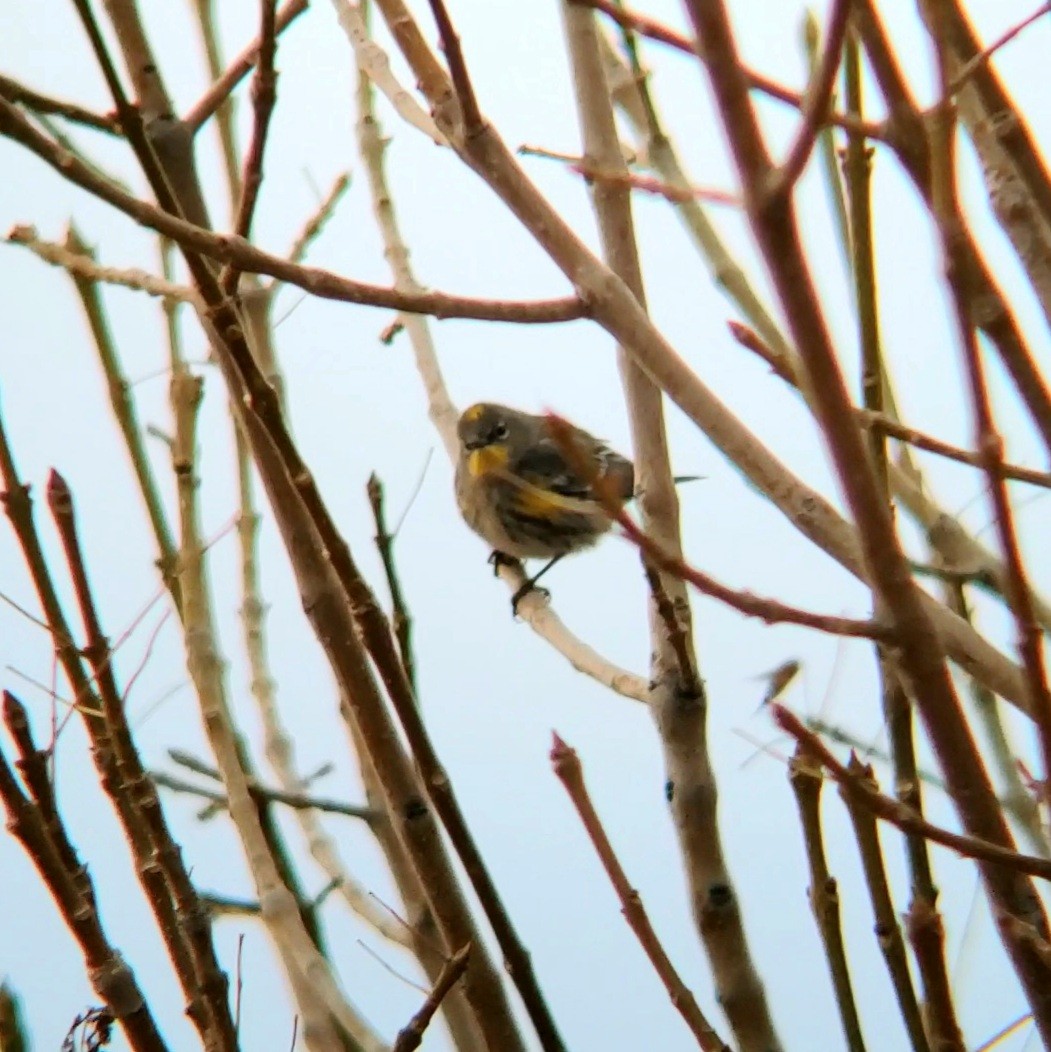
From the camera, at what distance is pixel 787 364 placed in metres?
0.69

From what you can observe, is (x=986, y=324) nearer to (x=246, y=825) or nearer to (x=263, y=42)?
(x=263, y=42)

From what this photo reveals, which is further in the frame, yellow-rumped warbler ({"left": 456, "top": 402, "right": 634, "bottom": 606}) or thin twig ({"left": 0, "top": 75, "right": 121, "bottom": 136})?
yellow-rumped warbler ({"left": 456, "top": 402, "right": 634, "bottom": 606})

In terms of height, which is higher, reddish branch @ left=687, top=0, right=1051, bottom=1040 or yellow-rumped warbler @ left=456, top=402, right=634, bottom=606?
yellow-rumped warbler @ left=456, top=402, right=634, bottom=606

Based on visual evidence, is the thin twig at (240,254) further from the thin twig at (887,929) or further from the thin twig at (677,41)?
the thin twig at (887,929)

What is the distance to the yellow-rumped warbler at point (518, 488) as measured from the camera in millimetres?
3053

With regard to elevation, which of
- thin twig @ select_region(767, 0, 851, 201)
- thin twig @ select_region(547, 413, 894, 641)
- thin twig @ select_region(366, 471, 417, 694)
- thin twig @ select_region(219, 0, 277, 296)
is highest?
thin twig @ select_region(219, 0, 277, 296)

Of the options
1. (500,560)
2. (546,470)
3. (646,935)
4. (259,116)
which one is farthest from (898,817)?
(546,470)

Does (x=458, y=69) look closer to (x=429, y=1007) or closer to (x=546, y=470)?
(x=429, y=1007)

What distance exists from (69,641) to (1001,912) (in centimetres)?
48

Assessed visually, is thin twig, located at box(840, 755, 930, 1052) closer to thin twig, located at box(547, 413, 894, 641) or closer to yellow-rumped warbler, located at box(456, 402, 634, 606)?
thin twig, located at box(547, 413, 894, 641)

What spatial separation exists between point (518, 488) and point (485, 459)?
26cm

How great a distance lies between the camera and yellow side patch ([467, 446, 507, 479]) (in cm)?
317

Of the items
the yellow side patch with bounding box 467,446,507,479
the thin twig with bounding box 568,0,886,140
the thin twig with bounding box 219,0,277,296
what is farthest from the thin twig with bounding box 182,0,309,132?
the yellow side patch with bounding box 467,446,507,479

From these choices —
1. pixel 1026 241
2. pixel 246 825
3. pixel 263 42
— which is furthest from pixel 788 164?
pixel 246 825
